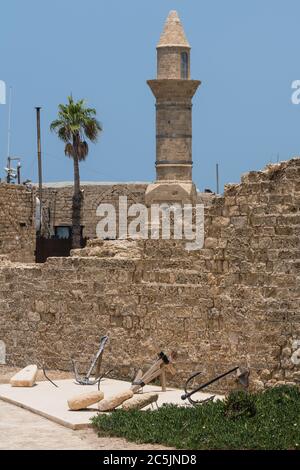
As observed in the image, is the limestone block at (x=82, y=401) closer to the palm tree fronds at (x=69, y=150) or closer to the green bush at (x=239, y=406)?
the green bush at (x=239, y=406)

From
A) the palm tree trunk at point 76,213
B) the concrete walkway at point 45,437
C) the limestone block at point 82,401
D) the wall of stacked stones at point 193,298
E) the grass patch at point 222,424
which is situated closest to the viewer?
the grass patch at point 222,424

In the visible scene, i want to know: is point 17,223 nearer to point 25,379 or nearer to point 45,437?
point 25,379

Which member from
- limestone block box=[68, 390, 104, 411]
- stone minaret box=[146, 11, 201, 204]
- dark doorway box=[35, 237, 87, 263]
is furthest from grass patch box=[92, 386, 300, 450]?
stone minaret box=[146, 11, 201, 204]

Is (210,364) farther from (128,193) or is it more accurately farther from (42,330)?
(128,193)

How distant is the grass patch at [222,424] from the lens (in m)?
11.4

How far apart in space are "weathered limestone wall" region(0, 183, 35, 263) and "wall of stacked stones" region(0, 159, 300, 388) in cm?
1075

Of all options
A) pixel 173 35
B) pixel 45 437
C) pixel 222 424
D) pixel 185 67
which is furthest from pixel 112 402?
pixel 173 35

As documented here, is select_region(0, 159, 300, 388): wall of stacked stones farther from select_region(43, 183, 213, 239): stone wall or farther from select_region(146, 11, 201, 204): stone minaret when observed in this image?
select_region(43, 183, 213, 239): stone wall

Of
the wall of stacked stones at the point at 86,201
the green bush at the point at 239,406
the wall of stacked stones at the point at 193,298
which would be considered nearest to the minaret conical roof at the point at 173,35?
the wall of stacked stones at the point at 86,201

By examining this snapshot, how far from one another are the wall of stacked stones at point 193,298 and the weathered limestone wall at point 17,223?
10.8 metres

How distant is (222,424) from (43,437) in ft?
5.80

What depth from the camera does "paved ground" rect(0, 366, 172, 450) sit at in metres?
11.6

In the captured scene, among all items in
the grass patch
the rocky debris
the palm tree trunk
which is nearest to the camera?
the grass patch
